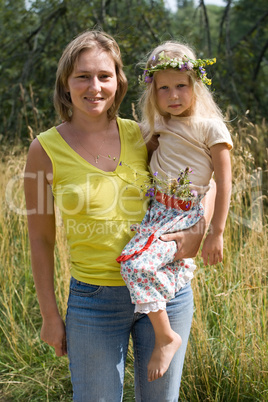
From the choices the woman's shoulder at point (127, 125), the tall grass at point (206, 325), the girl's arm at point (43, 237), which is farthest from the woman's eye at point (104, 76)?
the tall grass at point (206, 325)

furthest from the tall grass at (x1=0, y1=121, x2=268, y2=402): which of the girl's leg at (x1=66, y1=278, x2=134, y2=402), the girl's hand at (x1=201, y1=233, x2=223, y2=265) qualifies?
the girl's leg at (x1=66, y1=278, x2=134, y2=402)

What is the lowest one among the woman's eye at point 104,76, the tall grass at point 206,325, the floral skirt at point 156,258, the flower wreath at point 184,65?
the tall grass at point 206,325

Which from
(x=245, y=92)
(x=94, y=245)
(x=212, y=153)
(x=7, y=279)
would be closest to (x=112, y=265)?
(x=94, y=245)

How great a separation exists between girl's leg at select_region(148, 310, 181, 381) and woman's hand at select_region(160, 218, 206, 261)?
0.80 feet

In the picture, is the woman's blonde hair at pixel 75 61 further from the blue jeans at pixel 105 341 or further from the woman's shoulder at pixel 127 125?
the blue jeans at pixel 105 341

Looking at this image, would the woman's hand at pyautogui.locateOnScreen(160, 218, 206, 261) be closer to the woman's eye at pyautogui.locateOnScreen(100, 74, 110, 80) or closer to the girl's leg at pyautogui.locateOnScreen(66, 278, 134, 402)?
the girl's leg at pyautogui.locateOnScreen(66, 278, 134, 402)

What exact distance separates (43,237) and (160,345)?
61 cm

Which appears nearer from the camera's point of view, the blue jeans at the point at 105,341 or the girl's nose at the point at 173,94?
the blue jeans at the point at 105,341

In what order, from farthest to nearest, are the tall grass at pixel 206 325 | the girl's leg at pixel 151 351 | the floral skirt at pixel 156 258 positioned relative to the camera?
the tall grass at pixel 206 325 < the girl's leg at pixel 151 351 < the floral skirt at pixel 156 258

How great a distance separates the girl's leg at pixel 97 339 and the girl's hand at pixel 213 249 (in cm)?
37

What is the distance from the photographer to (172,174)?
184cm

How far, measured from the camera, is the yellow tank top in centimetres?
163

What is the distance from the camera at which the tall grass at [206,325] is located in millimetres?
2289

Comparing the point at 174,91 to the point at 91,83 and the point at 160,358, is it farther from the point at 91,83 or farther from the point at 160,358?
the point at 160,358
